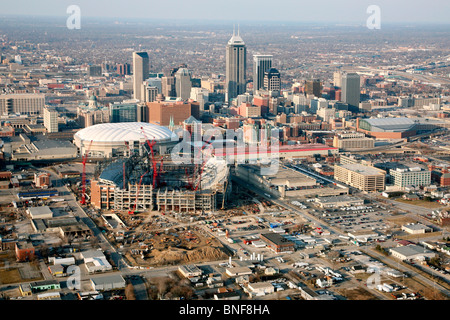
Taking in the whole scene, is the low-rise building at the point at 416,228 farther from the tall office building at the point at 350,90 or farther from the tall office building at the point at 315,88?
the tall office building at the point at 315,88

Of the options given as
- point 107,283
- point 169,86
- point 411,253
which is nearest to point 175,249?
point 107,283

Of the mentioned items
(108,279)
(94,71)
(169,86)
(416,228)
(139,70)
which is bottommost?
(416,228)

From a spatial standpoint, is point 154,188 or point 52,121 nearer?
point 154,188

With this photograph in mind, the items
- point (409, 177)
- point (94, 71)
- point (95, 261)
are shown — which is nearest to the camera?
point (95, 261)

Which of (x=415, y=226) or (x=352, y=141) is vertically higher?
(x=352, y=141)

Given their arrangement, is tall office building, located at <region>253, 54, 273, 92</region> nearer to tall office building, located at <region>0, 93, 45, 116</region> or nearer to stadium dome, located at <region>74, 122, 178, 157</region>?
tall office building, located at <region>0, 93, 45, 116</region>

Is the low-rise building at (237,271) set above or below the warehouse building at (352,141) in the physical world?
below

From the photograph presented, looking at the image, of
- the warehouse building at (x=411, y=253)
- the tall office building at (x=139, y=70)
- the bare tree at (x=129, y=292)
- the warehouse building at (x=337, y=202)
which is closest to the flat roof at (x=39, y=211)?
the bare tree at (x=129, y=292)

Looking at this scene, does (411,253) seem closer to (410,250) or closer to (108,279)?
(410,250)

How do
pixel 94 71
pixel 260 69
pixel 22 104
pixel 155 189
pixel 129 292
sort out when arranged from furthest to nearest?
pixel 94 71, pixel 260 69, pixel 22 104, pixel 155 189, pixel 129 292
